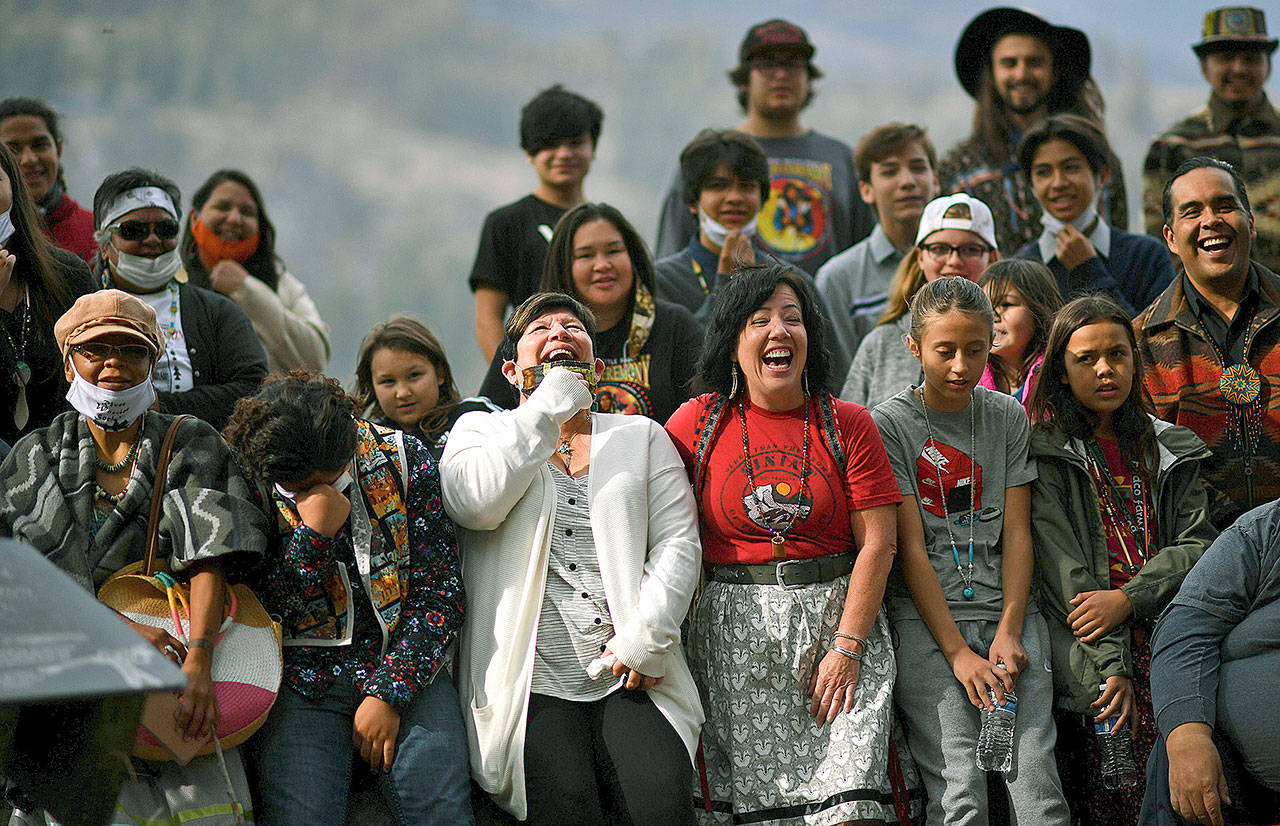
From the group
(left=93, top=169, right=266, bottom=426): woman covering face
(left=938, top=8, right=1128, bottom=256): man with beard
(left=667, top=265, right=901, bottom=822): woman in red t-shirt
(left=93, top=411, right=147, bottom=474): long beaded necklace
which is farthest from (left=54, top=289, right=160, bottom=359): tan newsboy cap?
(left=938, top=8, right=1128, bottom=256): man with beard

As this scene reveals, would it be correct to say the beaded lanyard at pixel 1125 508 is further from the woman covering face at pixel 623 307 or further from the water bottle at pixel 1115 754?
the woman covering face at pixel 623 307

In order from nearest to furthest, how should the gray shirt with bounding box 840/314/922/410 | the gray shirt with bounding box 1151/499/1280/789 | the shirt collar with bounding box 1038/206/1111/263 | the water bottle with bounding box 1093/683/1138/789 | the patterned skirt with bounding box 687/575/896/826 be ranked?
1. the gray shirt with bounding box 1151/499/1280/789
2. the patterned skirt with bounding box 687/575/896/826
3. the water bottle with bounding box 1093/683/1138/789
4. the gray shirt with bounding box 840/314/922/410
5. the shirt collar with bounding box 1038/206/1111/263

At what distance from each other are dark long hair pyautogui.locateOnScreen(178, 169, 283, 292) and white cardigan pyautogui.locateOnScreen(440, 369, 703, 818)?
244 cm

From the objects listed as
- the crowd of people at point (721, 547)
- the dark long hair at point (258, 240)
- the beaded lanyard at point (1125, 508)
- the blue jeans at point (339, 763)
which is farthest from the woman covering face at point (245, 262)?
the beaded lanyard at point (1125, 508)

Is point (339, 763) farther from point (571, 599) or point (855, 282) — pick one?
point (855, 282)

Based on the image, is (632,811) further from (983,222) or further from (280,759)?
(983,222)

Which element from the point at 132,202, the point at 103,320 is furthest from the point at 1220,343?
the point at 132,202

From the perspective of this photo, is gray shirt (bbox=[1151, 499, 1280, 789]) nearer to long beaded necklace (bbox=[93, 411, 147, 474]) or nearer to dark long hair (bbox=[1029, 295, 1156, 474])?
dark long hair (bbox=[1029, 295, 1156, 474])

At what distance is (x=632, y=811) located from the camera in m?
3.41

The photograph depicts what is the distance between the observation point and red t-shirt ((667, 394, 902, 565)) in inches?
148

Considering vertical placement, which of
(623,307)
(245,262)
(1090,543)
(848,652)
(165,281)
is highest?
(245,262)

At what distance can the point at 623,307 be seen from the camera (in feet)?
16.2

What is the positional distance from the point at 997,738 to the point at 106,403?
260cm

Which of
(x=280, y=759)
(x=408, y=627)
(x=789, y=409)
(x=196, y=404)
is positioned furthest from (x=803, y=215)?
(x=280, y=759)
